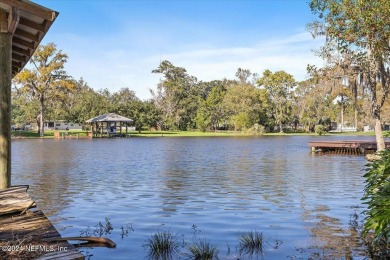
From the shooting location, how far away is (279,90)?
3647 inches

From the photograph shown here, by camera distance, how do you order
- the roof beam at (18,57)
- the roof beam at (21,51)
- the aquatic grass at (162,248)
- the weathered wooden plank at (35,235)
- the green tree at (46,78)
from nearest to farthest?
the weathered wooden plank at (35,235) < the aquatic grass at (162,248) < the roof beam at (21,51) < the roof beam at (18,57) < the green tree at (46,78)

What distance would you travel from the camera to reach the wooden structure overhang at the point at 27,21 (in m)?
7.57

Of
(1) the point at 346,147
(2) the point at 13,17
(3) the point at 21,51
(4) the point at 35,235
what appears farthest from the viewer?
(1) the point at 346,147

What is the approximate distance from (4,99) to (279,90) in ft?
287

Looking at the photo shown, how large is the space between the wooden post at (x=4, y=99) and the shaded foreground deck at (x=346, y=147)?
32.4m

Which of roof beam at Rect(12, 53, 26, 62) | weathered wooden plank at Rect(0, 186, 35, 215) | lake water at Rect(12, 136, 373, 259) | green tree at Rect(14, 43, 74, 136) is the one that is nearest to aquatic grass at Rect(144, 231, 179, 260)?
lake water at Rect(12, 136, 373, 259)

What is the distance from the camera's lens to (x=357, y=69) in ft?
78.0

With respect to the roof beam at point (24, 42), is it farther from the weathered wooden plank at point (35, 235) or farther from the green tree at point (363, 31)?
the green tree at point (363, 31)

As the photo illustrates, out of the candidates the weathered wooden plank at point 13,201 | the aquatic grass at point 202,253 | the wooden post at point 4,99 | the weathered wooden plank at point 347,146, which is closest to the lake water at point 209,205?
the aquatic grass at point 202,253

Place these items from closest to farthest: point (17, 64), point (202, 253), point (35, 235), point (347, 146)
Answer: point (35, 235) < point (202, 253) < point (17, 64) < point (347, 146)

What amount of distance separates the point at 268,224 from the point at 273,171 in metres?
12.8

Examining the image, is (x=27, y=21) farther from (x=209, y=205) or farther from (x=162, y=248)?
(x=209, y=205)

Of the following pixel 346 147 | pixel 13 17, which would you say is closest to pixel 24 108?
pixel 346 147

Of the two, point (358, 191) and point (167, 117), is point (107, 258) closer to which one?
point (358, 191)
